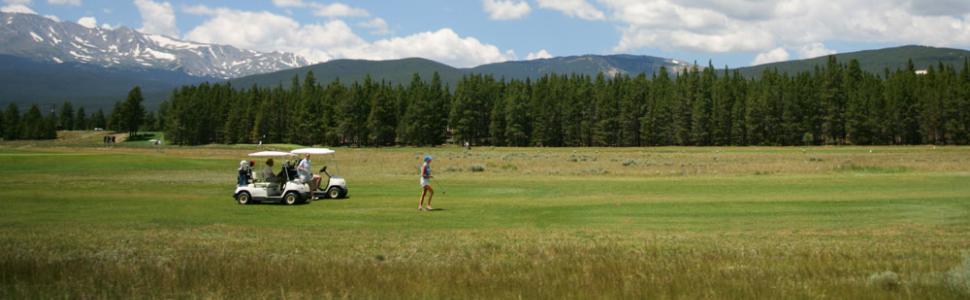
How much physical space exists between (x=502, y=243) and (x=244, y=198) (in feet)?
50.2

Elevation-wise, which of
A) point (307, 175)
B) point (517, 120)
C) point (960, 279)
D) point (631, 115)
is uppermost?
point (631, 115)

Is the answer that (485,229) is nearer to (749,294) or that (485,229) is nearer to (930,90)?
(749,294)

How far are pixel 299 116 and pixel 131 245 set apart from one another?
135332mm

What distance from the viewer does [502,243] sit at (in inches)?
686

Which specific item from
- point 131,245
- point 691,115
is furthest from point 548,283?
point 691,115

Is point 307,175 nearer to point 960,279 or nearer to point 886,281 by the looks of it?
point 886,281

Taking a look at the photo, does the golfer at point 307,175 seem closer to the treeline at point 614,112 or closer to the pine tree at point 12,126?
the treeline at point 614,112

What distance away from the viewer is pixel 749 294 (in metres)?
11.3

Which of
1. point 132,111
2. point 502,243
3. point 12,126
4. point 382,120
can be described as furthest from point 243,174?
point 12,126

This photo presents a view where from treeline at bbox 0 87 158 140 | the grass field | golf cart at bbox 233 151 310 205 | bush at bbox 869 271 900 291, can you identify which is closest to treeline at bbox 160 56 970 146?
treeline at bbox 0 87 158 140

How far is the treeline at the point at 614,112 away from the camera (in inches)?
5074

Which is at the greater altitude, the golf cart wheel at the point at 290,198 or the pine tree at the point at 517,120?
the pine tree at the point at 517,120

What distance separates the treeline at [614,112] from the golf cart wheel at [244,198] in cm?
11201

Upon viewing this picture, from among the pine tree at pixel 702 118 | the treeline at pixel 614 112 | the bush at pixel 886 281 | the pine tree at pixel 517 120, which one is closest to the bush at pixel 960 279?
the bush at pixel 886 281
